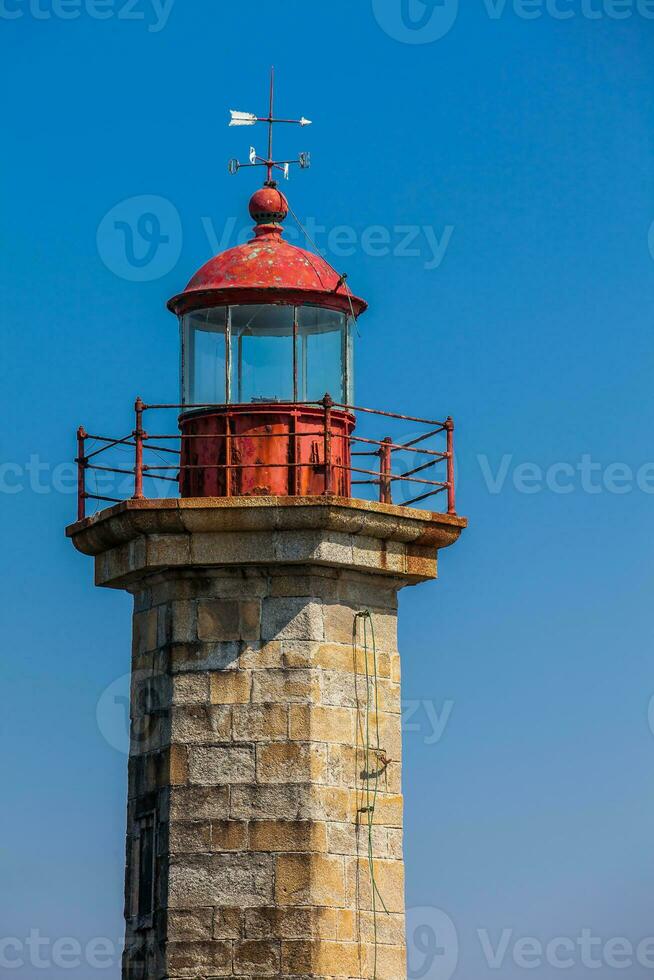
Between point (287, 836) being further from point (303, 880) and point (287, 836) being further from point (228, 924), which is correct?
point (228, 924)

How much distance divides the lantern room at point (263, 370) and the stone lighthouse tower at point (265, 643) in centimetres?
2

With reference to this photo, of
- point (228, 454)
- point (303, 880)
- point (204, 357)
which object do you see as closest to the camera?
point (303, 880)

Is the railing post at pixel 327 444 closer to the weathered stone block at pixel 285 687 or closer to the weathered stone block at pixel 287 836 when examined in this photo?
the weathered stone block at pixel 285 687

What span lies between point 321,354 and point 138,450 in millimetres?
1833

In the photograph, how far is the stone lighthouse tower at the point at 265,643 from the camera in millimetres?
17688

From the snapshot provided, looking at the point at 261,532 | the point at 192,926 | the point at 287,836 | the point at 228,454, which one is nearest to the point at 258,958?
the point at 192,926

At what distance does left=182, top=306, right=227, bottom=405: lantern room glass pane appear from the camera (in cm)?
1862

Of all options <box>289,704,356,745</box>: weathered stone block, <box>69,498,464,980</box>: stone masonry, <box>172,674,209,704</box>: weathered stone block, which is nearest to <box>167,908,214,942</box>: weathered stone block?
<box>69,498,464,980</box>: stone masonry

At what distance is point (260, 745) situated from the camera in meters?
17.9

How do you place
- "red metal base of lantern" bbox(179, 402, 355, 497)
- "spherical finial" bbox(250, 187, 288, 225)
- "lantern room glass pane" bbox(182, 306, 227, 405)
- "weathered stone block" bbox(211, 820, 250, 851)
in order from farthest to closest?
"spherical finial" bbox(250, 187, 288, 225) → "lantern room glass pane" bbox(182, 306, 227, 405) → "red metal base of lantern" bbox(179, 402, 355, 497) → "weathered stone block" bbox(211, 820, 250, 851)

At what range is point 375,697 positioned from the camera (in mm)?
18469

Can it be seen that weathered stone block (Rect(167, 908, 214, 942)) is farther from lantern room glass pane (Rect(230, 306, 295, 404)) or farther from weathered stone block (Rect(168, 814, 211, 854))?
lantern room glass pane (Rect(230, 306, 295, 404))

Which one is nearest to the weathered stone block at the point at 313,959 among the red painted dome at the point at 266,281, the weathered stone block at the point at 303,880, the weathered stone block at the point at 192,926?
the weathered stone block at the point at 303,880

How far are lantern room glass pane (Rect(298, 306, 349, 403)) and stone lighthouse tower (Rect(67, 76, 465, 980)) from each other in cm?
2
